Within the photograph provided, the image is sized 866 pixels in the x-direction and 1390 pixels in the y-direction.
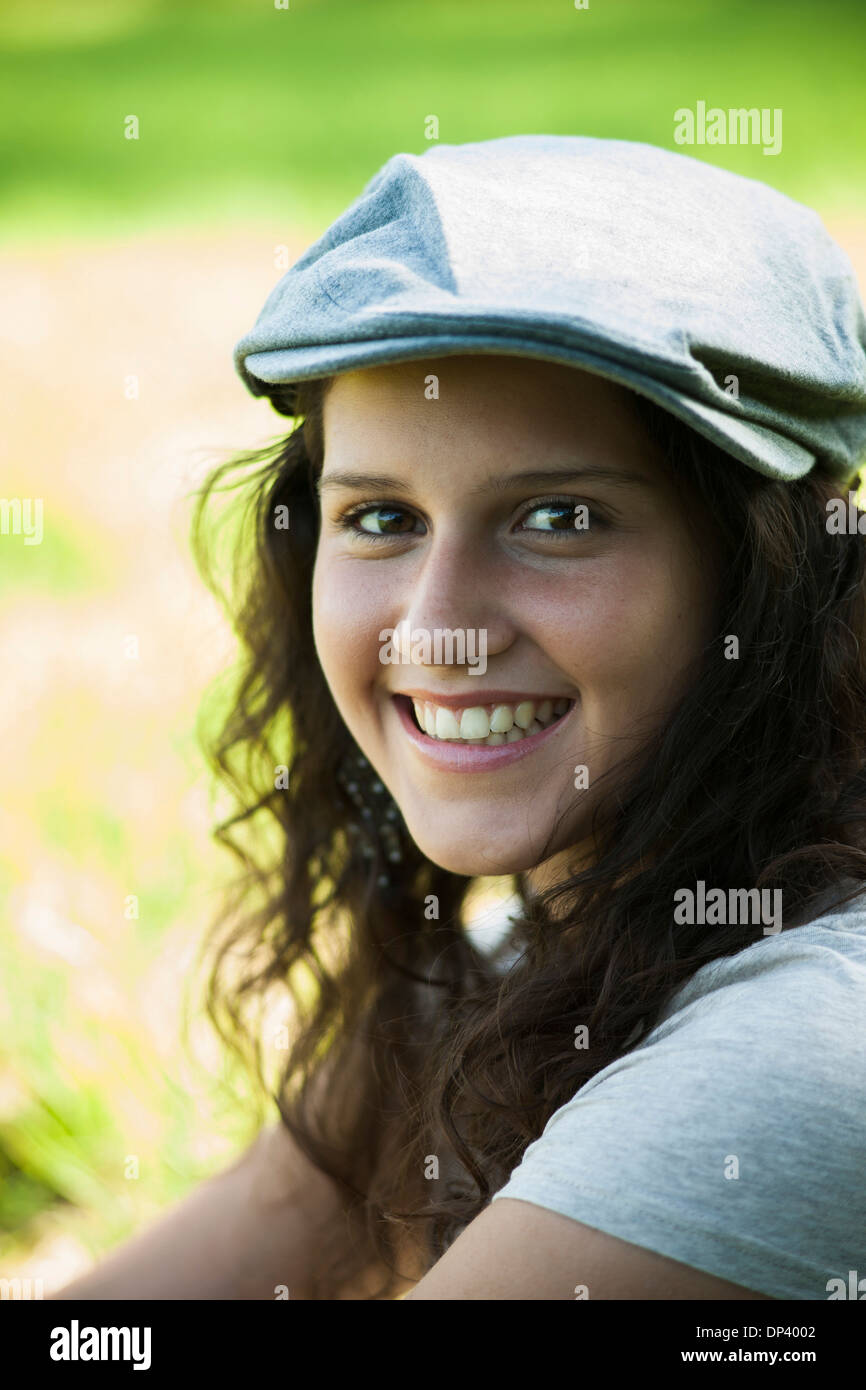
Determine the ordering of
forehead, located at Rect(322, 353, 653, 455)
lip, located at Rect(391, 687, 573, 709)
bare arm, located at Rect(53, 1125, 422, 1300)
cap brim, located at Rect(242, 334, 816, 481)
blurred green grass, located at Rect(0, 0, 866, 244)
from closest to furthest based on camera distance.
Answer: cap brim, located at Rect(242, 334, 816, 481)
forehead, located at Rect(322, 353, 653, 455)
lip, located at Rect(391, 687, 573, 709)
bare arm, located at Rect(53, 1125, 422, 1300)
blurred green grass, located at Rect(0, 0, 866, 244)

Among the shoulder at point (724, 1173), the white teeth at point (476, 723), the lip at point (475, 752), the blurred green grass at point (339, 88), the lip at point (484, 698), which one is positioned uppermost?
the blurred green grass at point (339, 88)

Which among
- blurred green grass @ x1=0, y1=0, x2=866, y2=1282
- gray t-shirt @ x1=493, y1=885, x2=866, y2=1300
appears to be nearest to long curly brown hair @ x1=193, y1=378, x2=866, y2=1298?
gray t-shirt @ x1=493, y1=885, x2=866, y2=1300

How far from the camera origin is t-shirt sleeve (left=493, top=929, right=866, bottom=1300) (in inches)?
44.0

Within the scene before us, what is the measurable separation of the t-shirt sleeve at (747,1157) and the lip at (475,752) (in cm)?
46

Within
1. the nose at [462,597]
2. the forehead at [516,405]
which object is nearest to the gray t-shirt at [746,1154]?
the nose at [462,597]

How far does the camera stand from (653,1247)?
3.66ft

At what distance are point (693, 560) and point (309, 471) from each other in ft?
2.44

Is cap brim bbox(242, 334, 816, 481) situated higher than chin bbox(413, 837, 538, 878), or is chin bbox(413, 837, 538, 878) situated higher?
cap brim bbox(242, 334, 816, 481)

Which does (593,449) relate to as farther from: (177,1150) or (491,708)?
(177,1150)

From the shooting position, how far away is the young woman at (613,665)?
115 cm

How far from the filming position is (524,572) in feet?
4.87

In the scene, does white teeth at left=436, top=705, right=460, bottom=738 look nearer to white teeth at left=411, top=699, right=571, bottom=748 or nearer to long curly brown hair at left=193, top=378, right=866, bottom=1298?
white teeth at left=411, top=699, right=571, bottom=748

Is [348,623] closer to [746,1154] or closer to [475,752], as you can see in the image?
[475,752]

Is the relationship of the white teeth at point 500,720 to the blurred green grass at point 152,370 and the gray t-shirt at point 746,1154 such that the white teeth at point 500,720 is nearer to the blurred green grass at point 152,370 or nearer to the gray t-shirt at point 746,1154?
the gray t-shirt at point 746,1154
